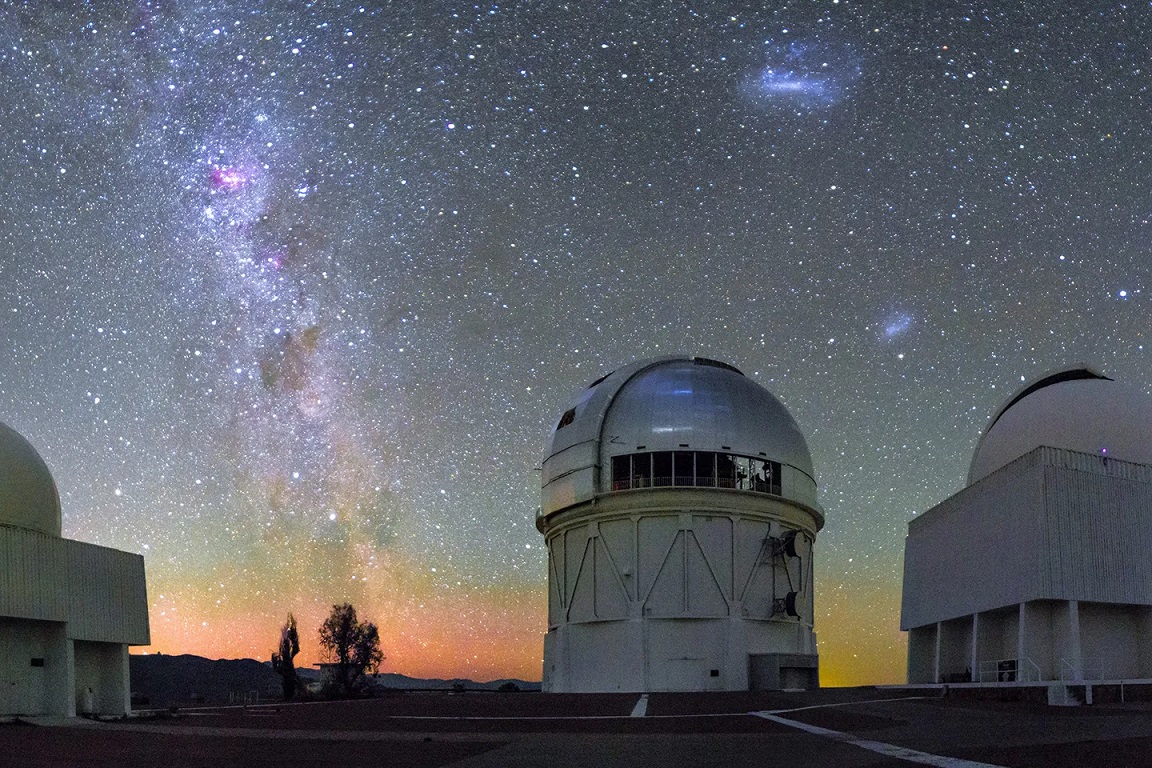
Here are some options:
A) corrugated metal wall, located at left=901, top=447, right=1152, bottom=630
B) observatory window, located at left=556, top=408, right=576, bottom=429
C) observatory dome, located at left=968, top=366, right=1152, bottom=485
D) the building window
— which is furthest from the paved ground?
observatory window, located at left=556, top=408, right=576, bottom=429

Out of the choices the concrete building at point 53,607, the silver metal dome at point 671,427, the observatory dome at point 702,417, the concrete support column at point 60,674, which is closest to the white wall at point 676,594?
the silver metal dome at point 671,427

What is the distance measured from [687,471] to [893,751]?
29332 millimetres

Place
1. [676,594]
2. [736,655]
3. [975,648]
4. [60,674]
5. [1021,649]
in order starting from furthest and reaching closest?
[676,594]
[736,655]
[975,648]
[1021,649]
[60,674]

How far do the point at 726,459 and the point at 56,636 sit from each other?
23850 mm

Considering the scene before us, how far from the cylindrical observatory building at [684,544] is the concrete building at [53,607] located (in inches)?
663

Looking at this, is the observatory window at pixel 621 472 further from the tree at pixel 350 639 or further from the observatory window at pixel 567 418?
the tree at pixel 350 639

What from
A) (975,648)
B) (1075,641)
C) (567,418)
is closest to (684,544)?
(567,418)

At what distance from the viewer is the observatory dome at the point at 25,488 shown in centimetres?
2936

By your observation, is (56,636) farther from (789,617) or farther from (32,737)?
(789,617)

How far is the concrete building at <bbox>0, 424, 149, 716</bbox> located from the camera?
91.4ft

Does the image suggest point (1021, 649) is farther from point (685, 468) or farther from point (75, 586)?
point (75, 586)

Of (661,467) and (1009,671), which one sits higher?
(661,467)

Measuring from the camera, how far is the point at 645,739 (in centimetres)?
1543

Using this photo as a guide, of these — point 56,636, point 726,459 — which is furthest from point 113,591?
point 726,459
